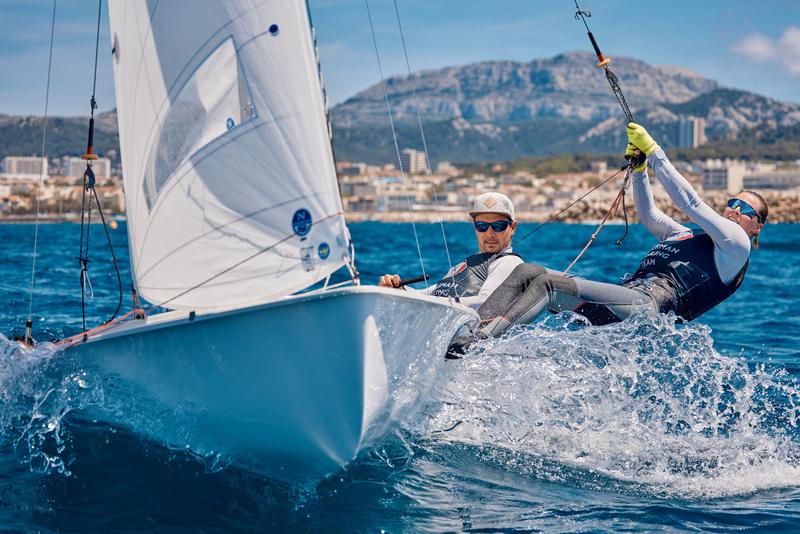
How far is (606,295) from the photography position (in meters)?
5.66

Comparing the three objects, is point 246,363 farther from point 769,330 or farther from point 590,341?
point 769,330

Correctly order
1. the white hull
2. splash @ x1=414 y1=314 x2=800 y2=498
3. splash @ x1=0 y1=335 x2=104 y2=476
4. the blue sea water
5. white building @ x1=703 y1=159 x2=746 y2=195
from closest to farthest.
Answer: the white hull < the blue sea water < splash @ x1=414 y1=314 x2=800 y2=498 < splash @ x1=0 y1=335 x2=104 y2=476 < white building @ x1=703 y1=159 x2=746 y2=195

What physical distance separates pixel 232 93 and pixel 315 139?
0.55 m

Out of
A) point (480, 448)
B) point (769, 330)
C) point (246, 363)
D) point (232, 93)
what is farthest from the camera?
point (769, 330)

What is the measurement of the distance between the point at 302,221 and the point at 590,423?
2.28m

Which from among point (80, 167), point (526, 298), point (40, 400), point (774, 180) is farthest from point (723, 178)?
point (40, 400)

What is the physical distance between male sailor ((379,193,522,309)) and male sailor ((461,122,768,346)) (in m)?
0.18

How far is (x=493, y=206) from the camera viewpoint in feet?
18.8

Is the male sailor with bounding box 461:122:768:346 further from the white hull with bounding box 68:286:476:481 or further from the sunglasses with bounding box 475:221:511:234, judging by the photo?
the white hull with bounding box 68:286:476:481

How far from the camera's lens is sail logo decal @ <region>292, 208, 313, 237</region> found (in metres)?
4.55

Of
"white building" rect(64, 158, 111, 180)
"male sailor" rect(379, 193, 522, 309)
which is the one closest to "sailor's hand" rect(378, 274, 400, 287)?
"male sailor" rect(379, 193, 522, 309)

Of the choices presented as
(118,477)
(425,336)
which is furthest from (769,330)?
(118,477)

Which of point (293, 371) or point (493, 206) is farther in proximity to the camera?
point (493, 206)

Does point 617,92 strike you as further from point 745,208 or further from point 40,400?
point 40,400
